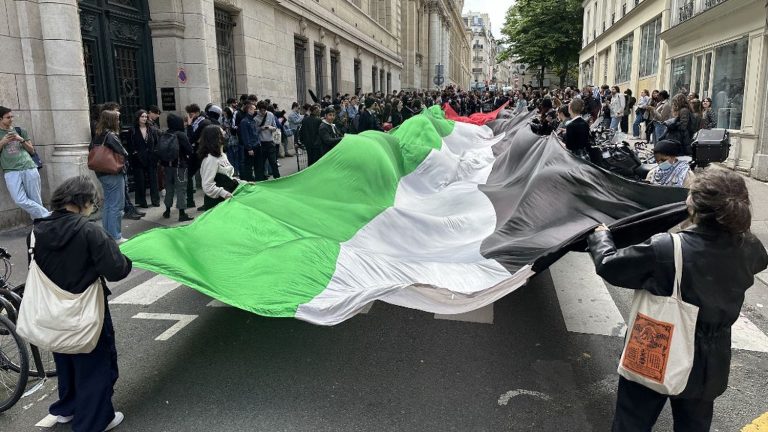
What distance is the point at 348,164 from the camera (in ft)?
22.9

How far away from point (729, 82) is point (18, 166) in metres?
16.5

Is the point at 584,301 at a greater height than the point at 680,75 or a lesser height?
lesser

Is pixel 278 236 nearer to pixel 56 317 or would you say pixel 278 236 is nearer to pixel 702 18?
pixel 56 317

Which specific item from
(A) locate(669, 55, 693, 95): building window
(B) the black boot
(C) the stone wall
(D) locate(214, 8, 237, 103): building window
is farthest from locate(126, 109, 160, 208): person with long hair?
(A) locate(669, 55, 693, 95): building window

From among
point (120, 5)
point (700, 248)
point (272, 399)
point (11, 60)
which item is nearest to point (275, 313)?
point (272, 399)

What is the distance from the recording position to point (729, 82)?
14797 mm

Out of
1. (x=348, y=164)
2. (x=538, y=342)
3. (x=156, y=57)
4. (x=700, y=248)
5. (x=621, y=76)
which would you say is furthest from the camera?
(x=621, y=76)

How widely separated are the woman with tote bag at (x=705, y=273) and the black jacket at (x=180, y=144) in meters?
8.70

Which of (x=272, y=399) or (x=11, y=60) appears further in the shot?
(x=11, y=60)

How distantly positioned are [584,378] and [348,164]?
395 cm

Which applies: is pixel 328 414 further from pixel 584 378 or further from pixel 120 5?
pixel 120 5

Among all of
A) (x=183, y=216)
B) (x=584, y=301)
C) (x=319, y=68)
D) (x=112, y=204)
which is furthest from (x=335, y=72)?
(x=584, y=301)

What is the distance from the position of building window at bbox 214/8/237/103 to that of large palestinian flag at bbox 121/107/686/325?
31.9 feet

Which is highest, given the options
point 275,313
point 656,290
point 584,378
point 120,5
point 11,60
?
point 120,5
